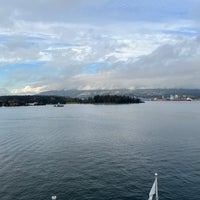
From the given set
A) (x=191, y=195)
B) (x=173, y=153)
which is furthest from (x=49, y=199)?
(x=173, y=153)

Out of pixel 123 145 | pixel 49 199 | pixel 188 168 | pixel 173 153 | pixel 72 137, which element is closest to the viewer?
pixel 49 199

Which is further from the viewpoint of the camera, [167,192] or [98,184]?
[98,184]

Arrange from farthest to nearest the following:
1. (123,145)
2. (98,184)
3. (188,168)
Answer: (123,145)
(188,168)
(98,184)

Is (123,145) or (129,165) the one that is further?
(123,145)

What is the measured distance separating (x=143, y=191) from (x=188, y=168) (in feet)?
42.7

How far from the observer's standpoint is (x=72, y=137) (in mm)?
86125

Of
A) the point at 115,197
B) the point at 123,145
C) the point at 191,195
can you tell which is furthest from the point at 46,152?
the point at 191,195

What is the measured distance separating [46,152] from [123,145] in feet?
59.2

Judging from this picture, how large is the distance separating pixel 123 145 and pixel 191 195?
32954 millimetres

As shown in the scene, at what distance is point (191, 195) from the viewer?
3916 cm

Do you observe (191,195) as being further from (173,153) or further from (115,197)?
(173,153)

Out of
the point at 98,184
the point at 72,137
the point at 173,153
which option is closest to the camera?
the point at 98,184

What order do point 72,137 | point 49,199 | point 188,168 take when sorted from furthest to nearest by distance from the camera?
point 72,137, point 188,168, point 49,199

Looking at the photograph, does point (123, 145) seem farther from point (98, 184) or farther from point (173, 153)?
point (98, 184)
